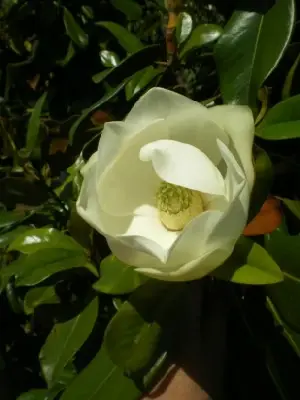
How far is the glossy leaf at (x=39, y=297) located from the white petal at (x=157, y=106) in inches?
14.2

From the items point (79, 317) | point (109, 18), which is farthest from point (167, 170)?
point (109, 18)

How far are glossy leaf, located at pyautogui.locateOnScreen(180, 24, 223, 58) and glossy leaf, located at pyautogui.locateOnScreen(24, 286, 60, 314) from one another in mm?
359

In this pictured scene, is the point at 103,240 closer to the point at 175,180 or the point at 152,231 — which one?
the point at 152,231

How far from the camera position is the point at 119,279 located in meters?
0.78

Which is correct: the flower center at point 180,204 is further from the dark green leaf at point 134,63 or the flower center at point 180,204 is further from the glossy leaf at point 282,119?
the dark green leaf at point 134,63

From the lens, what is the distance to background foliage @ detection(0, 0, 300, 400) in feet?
2.56

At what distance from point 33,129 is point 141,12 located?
0.31m

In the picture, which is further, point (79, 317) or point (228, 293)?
point (79, 317)

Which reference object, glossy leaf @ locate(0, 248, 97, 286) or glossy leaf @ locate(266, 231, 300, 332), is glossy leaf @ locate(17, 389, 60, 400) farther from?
glossy leaf @ locate(266, 231, 300, 332)

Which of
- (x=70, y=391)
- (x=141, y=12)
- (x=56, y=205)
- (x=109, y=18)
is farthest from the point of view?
(x=109, y=18)

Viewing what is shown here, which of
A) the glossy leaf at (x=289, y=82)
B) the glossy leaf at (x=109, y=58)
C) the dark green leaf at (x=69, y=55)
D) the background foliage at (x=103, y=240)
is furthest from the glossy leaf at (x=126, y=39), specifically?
the glossy leaf at (x=289, y=82)

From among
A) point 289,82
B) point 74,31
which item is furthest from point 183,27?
point 74,31

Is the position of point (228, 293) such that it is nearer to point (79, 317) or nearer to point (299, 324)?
point (299, 324)

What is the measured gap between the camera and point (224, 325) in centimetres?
87
